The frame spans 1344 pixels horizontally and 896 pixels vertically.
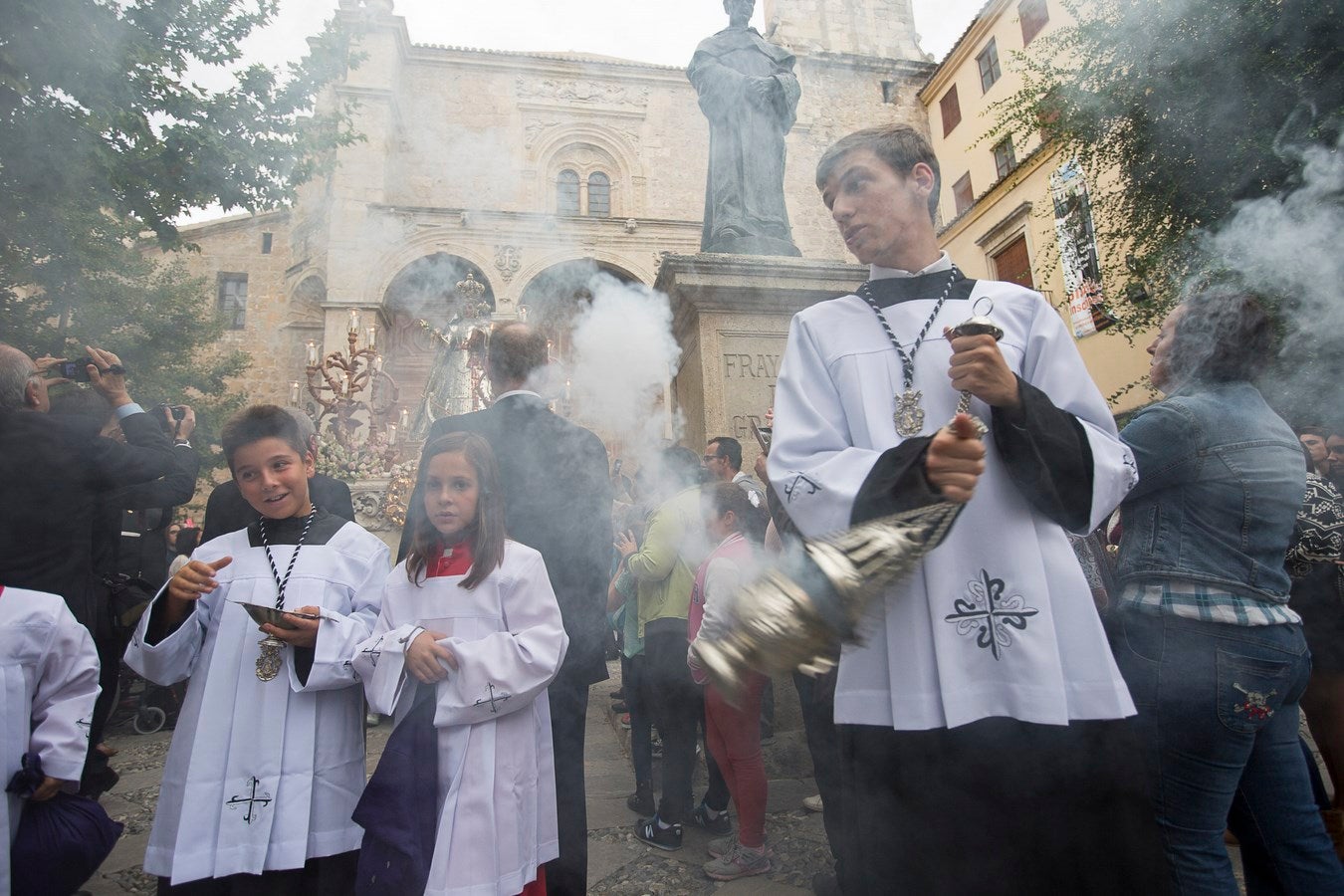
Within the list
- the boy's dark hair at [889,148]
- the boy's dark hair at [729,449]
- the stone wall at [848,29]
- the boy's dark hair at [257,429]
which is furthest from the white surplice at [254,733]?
the stone wall at [848,29]

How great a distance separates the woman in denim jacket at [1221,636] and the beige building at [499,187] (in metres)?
17.1

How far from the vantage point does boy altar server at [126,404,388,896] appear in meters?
1.75

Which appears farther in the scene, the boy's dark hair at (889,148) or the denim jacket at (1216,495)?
the denim jacket at (1216,495)

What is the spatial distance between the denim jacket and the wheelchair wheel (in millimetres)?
5767

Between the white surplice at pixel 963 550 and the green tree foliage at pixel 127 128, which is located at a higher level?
the green tree foliage at pixel 127 128

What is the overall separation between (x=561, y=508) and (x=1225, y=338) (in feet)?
5.97

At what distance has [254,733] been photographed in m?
1.82

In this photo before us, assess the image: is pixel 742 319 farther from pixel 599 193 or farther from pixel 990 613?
pixel 599 193

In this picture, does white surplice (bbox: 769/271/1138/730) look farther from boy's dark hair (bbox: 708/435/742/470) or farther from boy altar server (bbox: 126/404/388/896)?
boy's dark hair (bbox: 708/435/742/470)

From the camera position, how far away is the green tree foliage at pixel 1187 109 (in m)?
6.11

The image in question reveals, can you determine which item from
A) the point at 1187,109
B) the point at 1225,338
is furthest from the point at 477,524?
the point at 1187,109

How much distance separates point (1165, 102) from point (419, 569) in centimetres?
846

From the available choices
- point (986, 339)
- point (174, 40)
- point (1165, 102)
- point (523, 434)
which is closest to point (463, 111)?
point (174, 40)

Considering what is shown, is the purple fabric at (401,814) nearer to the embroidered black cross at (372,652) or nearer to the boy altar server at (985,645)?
the embroidered black cross at (372,652)
